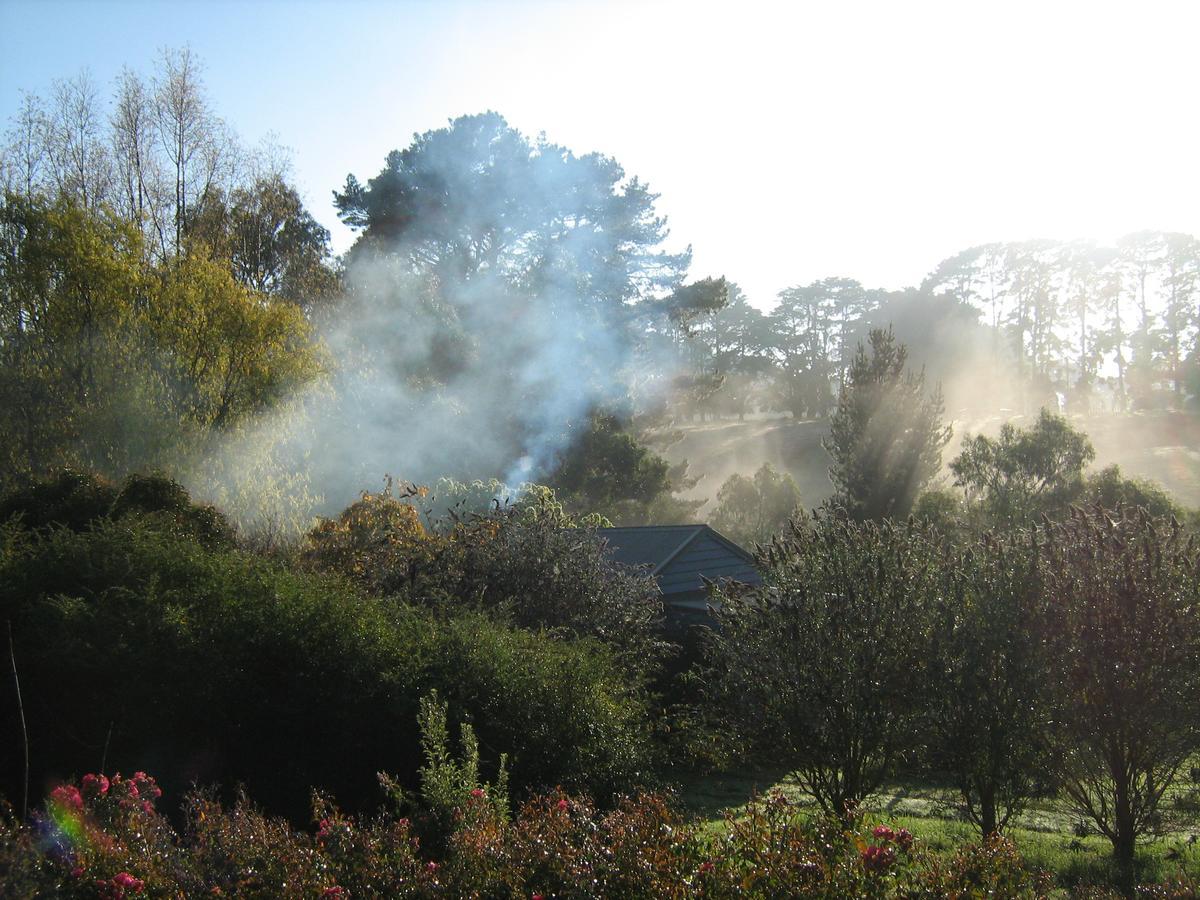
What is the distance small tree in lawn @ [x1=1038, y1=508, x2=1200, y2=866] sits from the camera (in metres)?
6.61

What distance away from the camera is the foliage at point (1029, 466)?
24812 millimetres

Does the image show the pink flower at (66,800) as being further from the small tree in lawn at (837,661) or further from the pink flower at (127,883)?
the small tree in lawn at (837,661)

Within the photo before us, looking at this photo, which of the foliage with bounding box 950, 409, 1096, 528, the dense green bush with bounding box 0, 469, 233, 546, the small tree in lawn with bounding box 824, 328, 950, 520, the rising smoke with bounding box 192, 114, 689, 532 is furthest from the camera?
the rising smoke with bounding box 192, 114, 689, 532

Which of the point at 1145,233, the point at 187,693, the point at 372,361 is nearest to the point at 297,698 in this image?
the point at 187,693

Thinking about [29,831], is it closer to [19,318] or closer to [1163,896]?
[1163,896]

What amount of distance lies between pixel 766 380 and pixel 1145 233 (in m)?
24.3

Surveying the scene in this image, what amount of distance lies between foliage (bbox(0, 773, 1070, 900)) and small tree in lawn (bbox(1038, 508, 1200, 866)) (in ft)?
8.46

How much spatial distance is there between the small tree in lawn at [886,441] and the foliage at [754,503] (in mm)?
5944

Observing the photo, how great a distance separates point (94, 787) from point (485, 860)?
205 centimetres

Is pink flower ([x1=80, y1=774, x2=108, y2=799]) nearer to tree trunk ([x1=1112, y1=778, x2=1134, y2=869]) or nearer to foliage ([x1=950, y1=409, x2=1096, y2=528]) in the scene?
tree trunk ([x1=1112, y1=778, x2=1134, y2=869])

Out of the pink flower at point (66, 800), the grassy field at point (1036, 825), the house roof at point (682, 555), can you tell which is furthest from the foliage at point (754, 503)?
the pink flower at point (66, 800)

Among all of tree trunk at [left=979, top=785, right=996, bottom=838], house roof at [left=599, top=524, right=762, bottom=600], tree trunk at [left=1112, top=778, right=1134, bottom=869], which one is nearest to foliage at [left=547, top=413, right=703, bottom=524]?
house roof at [left=599, top=524, right=762, bottom=600]

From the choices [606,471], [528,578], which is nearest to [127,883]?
[528,578]

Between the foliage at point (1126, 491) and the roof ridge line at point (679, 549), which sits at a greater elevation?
the foliage at point (1126, 491)
